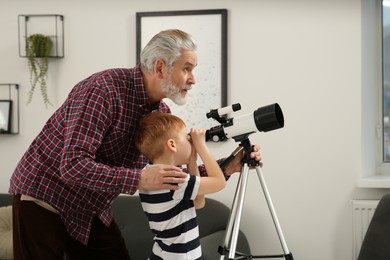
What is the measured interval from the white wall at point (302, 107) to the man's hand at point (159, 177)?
176 cm

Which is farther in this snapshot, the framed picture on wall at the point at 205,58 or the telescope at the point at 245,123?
the framed picture on wall at the point at 205,58

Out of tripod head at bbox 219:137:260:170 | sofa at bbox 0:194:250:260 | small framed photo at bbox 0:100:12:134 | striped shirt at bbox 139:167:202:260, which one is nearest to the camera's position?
striped shirt at bbox 139:167:202:260

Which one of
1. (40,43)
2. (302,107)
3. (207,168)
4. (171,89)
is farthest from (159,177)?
(40,43)

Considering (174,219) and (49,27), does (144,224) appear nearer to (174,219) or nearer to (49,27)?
(49,27)

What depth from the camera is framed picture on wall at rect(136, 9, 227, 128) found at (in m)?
3.49

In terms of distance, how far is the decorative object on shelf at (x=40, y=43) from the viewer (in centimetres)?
365

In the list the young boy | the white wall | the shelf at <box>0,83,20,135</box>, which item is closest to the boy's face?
the young boy

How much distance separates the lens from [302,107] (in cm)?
342

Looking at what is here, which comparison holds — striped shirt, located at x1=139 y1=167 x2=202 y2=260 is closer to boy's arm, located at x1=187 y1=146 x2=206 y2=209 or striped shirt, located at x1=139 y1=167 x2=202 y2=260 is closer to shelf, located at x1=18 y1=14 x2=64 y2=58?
boy's arm, located at x1=187 y1=146 x2=206 y2=209

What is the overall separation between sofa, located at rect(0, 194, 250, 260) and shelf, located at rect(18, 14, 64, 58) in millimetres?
1038

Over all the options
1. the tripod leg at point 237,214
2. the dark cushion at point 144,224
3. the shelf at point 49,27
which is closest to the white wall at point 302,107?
the dark cushion at point 144,224

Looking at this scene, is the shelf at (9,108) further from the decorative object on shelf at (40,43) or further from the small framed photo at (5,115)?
the decorative object on shelf at (40,43)

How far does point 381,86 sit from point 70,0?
197 cm

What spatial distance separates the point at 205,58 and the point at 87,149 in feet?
6.04
